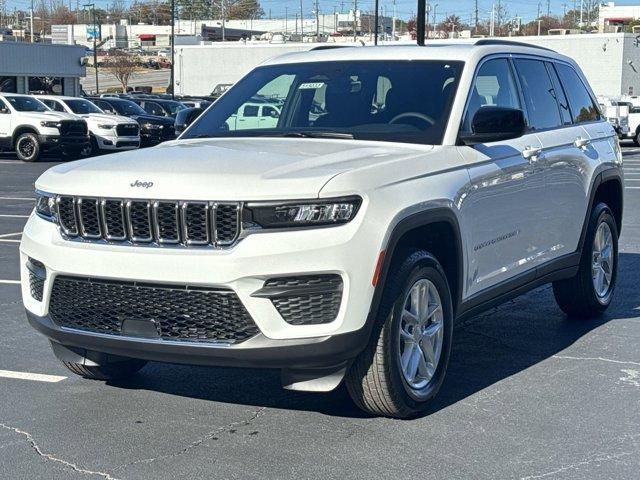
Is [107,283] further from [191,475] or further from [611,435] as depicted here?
[611,435]

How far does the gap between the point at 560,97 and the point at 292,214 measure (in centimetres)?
351

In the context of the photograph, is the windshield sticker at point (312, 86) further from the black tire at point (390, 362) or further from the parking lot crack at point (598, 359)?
the parking lot crack at point (598, 359)

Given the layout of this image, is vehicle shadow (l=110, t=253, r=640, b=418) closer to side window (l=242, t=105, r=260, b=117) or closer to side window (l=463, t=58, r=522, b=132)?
side window (l=463, t=58, r=522, b=132)

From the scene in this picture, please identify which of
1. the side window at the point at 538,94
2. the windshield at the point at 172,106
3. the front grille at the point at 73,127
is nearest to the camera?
the side window at the point at 538,94

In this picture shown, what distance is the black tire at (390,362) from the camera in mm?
5039

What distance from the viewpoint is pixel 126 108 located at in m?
34.3

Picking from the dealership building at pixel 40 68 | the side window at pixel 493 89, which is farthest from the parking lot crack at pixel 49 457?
the dealership building at pixel 40 68

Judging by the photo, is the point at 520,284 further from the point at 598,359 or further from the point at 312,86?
the point at 312,86

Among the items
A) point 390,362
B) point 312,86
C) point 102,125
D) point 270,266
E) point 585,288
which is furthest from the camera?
point 102,125

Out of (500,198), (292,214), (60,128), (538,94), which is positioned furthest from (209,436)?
(60,128)

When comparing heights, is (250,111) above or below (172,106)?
above

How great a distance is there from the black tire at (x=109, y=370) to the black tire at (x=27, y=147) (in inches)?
891

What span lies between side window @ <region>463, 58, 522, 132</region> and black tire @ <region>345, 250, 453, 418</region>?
3.89 feet

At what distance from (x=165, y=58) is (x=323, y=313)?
12605 centimetres
